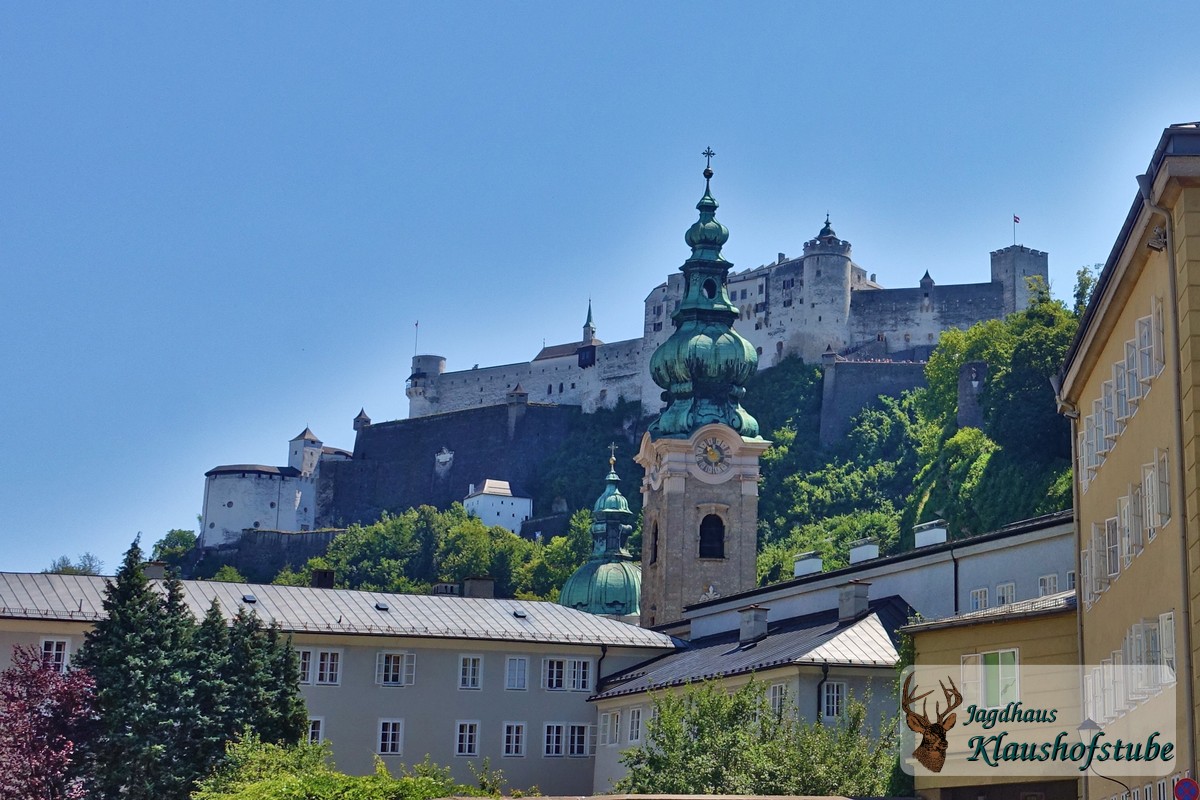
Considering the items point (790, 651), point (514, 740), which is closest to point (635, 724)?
point (514, 740)

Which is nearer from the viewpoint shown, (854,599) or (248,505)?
(854,599)

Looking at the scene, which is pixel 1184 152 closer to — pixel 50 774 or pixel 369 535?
pixel 50 774

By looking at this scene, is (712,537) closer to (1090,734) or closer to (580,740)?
(580,740)

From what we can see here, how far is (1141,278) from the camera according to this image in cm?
2270

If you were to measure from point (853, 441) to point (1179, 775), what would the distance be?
107556 mm

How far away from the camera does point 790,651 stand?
144 feet

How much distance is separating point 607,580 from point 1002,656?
4543 centimetres

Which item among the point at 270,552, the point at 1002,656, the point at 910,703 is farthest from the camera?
the point at 270,552

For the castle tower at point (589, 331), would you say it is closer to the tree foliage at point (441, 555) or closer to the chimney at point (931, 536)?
the tree foliage at point (441, 555)

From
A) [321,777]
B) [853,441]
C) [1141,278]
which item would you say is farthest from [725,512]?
[853,441]

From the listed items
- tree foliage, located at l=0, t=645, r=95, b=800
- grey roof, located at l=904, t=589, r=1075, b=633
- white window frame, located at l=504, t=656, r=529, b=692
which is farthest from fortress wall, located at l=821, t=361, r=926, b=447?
grey roof, located at l=904, t=589, r=1075, b=633

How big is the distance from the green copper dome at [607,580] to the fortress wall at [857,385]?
52860 mm

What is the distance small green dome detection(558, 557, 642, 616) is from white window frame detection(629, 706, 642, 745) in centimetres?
2277

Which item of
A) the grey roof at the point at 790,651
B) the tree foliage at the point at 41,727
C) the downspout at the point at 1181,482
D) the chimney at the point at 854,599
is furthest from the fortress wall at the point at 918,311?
the downspout at the point at 1181,482
